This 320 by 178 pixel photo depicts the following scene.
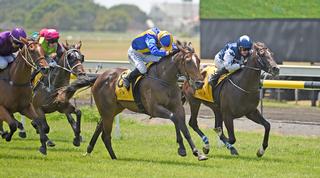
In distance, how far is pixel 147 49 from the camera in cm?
1230

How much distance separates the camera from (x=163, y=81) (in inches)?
468

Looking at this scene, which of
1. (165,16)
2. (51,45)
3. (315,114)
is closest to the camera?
(51,45)

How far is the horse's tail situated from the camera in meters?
13.3

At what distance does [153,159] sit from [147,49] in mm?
1596

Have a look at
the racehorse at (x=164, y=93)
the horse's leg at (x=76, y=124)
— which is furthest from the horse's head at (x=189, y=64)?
the horse's leg at (x=76, y=124)

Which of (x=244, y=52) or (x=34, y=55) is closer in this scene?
(x=34, y=55)

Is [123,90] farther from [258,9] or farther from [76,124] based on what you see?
[258,9]

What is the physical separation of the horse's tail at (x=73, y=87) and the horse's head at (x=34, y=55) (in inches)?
57.9

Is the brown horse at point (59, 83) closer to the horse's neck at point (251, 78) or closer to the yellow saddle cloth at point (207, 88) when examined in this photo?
the yellow saddle cloth at point (207, 88)

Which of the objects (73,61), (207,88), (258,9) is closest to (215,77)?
(207,88)

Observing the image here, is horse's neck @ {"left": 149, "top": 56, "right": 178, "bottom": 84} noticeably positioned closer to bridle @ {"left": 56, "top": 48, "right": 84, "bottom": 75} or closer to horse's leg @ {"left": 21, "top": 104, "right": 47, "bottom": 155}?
horse's leg @ {"left": 21, "top": 104, "right": 47, "bottom": 155}

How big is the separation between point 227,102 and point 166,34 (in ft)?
5.61

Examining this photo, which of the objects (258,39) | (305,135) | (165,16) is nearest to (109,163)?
(305,135)

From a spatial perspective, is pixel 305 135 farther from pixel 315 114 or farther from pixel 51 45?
pixel 51 45
